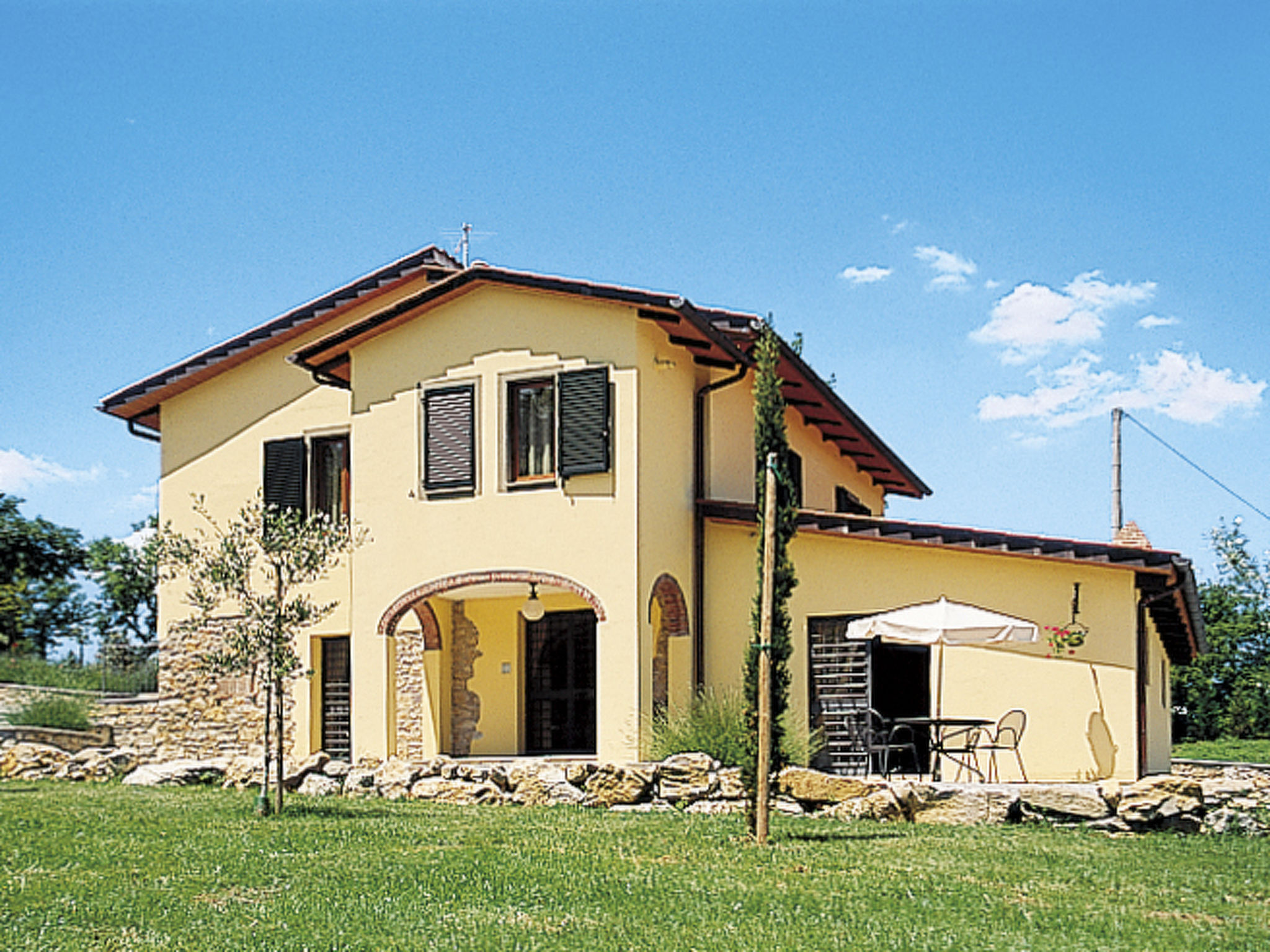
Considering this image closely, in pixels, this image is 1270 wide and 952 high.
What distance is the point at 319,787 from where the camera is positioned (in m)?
17.5

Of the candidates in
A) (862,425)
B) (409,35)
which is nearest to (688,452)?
(862,425)

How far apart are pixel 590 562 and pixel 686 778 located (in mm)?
3140

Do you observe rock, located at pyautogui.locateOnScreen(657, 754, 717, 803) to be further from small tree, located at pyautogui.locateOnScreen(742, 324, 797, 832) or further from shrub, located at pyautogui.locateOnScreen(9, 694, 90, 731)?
shrub, located at pyautogui.locateOnScreen(9, 694, 90, 731)

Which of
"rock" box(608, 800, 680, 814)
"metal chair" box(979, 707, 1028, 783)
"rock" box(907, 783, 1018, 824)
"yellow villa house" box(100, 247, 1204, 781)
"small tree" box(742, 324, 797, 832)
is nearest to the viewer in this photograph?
"small tree" box(742, 324, 797, 832)

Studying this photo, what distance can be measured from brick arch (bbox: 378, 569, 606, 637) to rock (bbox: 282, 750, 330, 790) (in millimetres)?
1762

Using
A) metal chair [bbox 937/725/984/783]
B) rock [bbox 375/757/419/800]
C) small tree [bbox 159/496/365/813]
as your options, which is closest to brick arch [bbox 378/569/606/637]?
rock [bbox 375/757/419/800]

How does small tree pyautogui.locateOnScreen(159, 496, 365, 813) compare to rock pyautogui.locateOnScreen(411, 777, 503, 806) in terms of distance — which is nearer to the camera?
small tree pyautogui.locateOnScreen(159, 496, 365, 813)

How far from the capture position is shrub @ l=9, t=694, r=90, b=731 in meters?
22.4

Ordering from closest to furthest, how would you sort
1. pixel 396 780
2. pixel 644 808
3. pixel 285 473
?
pixel 644 808 < pixel 396 780 < pixel 285 473

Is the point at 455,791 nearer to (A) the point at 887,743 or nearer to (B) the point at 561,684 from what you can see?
(B) the point at 561,684

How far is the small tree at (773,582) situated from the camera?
12828 mm

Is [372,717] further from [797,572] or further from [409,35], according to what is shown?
[409,35]

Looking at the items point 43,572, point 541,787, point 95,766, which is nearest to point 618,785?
point 541,787

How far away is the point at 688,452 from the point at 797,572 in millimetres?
2137
